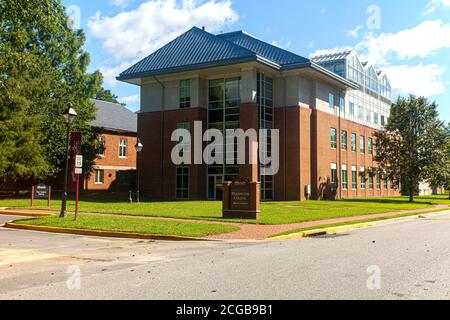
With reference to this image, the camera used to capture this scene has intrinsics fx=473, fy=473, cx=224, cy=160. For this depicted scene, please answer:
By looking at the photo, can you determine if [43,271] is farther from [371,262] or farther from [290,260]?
[371,262]

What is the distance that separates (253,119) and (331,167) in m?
11.0

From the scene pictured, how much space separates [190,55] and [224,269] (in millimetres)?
30926

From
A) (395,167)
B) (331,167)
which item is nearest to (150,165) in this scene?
(331,167)

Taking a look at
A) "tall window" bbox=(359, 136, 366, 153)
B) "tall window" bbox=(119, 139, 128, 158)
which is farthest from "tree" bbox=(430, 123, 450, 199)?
"tall window" bbox=(119, 139, 128, 158)

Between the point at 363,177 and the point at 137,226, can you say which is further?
the point at 363,177

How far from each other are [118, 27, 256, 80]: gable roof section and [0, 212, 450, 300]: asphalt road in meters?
23.3

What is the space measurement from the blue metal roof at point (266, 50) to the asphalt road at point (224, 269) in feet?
80.0

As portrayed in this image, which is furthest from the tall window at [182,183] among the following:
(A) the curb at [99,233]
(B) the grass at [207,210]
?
(A) the curb at [99,233]

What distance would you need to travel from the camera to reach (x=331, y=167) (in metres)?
42.2

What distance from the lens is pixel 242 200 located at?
19.9 meters

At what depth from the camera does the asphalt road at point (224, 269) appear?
268 inches

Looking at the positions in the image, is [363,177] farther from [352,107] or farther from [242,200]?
[242,200]

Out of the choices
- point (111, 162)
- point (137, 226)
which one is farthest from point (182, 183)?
point (137, 226)

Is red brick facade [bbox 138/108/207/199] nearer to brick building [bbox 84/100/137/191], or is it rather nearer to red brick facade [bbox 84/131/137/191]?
brick building [bbox 84/100/137/191]
